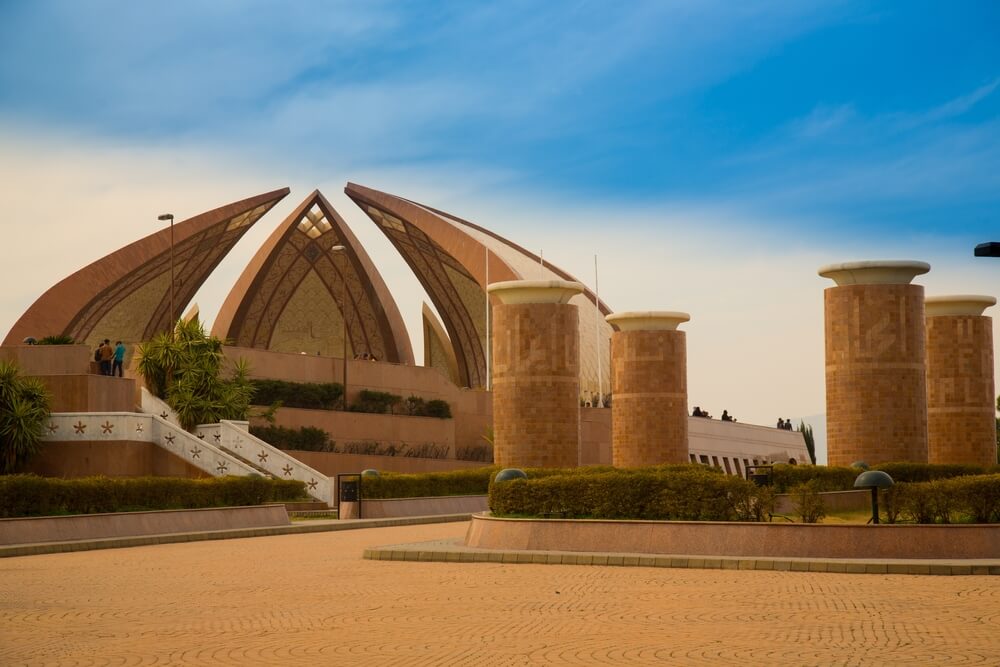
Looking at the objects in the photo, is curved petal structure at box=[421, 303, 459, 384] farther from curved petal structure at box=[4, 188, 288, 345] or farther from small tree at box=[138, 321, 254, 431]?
small tree at box=[138, 321, 254, 431]

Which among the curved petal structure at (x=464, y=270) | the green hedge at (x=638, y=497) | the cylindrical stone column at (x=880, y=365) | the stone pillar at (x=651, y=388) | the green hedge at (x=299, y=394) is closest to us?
the green hedge at (x=638, y=497)

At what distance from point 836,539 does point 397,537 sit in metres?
6.71

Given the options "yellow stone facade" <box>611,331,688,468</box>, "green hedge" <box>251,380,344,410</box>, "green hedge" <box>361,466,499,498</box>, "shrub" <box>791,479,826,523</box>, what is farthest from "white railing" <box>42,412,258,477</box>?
"shrub" <box>791,479,826,523</box>

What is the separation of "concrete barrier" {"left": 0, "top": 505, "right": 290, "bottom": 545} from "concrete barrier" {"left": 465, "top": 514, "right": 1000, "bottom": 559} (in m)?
5.17

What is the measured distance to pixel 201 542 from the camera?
55.3 ft

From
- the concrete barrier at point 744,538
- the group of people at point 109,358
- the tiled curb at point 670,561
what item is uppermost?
the group of people at point 109,358

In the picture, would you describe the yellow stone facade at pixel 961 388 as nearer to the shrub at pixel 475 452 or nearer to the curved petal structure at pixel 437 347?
the shrub at pixel 475 452

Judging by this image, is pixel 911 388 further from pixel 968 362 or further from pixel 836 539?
pixel 836 539

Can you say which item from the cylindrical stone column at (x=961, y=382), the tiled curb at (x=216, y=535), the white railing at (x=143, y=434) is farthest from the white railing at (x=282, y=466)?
the cylindrical stone column at (x=961, y=382)

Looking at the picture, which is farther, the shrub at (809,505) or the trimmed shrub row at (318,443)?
the trimmed shrub row at (318,443)

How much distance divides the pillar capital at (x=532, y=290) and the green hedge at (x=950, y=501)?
1415 cm

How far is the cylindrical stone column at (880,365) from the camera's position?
79.8 feet

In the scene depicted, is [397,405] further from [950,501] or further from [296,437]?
[950,501]

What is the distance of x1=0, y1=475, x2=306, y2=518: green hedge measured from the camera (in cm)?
1605
